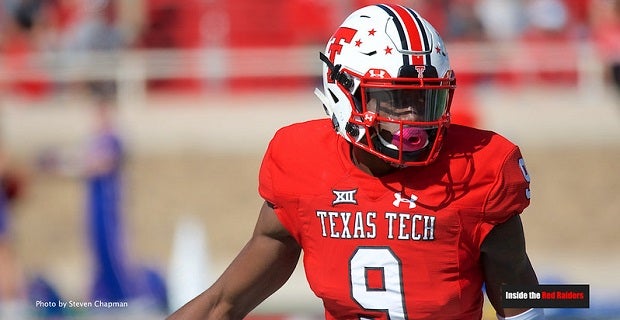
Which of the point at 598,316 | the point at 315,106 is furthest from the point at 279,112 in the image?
the point at 598,316

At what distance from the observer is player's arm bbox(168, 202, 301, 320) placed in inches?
113

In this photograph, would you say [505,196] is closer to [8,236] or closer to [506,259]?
[506,259]

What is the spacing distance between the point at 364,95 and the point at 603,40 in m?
7.62

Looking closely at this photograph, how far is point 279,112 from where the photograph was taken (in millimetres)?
10742

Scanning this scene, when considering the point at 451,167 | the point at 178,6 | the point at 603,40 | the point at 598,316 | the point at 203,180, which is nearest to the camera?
the point at 451,167

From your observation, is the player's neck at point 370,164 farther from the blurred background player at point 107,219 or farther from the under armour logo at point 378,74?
the blurred background player at point 107,219

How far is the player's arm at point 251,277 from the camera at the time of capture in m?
2.86

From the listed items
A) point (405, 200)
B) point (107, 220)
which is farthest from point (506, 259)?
point (107, 220)

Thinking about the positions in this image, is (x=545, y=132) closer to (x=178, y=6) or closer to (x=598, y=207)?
(x=598, y=207)

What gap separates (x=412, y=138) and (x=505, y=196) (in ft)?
0.82

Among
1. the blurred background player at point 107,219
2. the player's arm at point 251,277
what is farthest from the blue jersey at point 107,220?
the player's arm at point 251,277

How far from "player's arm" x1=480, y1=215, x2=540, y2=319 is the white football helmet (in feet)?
0.80

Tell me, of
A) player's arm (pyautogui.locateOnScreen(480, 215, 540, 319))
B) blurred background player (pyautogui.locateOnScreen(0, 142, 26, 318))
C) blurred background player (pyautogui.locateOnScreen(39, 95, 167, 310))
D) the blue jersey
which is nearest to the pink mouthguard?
player's arm (pyautogui.locateOnScreen(480, 215, 540, 319))

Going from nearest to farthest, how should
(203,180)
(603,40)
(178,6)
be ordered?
(603,40) → (203,180) → (178,6)
